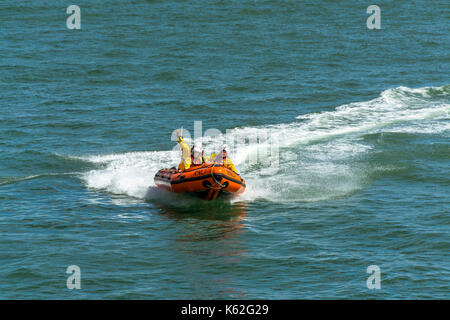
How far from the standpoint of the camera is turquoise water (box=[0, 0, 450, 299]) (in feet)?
66.5

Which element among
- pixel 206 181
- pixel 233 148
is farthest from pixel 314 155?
pixel 206 181

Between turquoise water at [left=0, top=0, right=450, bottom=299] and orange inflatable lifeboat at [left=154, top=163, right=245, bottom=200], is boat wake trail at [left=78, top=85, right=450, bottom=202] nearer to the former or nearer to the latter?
turquoise water at [left=0, top=0, right=450, bottom=299]

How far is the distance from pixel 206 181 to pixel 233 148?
24.6 feet

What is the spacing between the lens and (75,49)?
48500 mm

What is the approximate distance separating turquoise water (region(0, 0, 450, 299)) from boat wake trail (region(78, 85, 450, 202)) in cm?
12

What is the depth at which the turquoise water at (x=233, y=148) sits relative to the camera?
66.5 ft

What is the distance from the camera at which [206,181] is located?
25.5 metres

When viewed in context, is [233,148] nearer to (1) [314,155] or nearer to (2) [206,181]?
(1) [314,155]

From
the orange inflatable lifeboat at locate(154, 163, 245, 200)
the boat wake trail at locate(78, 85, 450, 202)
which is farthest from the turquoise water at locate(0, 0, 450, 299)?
the orange inflatable lifeboat at locate(154, 163, 245, 200)

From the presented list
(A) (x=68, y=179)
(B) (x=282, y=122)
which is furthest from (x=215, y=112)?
A: (A) (x=68, y=179)

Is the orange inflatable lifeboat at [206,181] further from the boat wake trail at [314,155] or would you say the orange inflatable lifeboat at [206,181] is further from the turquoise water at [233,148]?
the boat wake trail at [314,155]

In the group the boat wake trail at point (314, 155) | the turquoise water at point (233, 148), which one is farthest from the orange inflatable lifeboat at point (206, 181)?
the boat wake trail at point (314, 155)

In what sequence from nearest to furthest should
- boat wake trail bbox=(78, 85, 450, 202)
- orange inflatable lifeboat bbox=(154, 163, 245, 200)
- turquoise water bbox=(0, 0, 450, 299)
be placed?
turquoise water bbox=(0, 0, 450, 299), orange inflatable lifeboat bbox=(154, 163, 245, 200), boat wake trail bbox=(78, 85, 450, 202)

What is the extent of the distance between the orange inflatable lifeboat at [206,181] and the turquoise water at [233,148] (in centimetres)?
53
